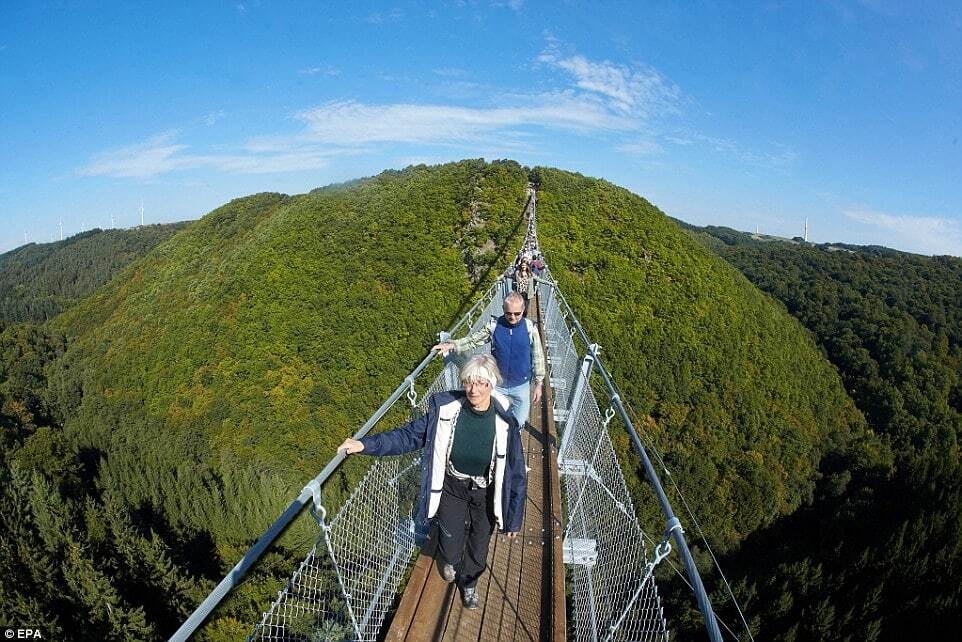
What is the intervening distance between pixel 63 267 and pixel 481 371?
433 feet

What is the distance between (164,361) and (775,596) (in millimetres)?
45352

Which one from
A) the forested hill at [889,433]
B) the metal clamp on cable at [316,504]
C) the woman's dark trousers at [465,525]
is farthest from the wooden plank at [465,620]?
the forested hill at [889,433]

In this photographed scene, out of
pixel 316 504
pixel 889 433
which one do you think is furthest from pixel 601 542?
pixel 889 433

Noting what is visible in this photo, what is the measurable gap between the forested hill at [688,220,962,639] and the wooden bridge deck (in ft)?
108

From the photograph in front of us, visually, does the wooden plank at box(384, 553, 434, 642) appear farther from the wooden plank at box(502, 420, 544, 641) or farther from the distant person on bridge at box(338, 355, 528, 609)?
the wooden plank at box(502, 420, 544, 641)

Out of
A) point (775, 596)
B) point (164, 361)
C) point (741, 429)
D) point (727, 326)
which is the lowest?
point (775, 596)

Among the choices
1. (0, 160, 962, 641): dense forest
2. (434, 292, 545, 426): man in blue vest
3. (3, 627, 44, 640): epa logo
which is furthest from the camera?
(0, 160, 962, 641): dense forest

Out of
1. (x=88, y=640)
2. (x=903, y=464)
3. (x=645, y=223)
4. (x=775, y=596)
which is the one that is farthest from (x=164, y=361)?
(x=903, y=464)

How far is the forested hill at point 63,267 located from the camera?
78.5 metres

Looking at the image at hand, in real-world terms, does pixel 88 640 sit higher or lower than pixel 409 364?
lower

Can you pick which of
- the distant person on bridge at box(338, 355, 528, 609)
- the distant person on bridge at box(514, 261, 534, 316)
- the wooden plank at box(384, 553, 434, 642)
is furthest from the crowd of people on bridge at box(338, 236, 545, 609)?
the distant person on bridge at box(514, 261, 534, 316)

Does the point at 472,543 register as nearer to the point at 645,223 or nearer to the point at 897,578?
the point at 897,578

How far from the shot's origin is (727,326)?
37844mm

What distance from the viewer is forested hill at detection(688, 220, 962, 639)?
27.9 m
